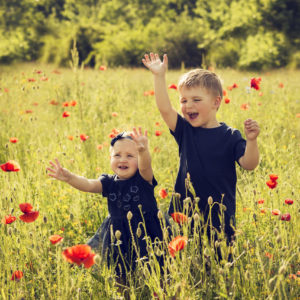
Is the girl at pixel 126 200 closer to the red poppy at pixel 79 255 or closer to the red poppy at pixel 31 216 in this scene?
the red poppy at pixel 31 216

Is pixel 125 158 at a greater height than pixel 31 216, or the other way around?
pixel 125 158

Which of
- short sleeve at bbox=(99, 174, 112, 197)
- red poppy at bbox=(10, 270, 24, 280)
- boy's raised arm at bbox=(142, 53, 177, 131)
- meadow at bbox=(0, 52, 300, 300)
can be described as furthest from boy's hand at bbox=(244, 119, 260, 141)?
red poppy at bbox=(10, 270, 24, 280)

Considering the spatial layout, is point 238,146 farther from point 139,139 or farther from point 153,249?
point 153,249

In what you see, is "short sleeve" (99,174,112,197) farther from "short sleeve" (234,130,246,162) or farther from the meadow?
"short sleeve" (234,130,246,162)

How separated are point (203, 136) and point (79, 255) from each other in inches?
41.4

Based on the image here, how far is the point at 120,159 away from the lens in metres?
1.95

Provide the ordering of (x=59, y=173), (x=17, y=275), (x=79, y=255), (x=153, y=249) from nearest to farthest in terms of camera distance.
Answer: (x=79, y=255) → (x=17, y=275) → (x=59, y=173) → (x=153, y=249)

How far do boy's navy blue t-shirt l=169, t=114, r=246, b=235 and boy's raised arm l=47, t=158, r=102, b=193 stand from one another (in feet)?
1.52

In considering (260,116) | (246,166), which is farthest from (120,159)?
(260,116)

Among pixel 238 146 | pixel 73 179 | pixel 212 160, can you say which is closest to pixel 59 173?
pixel 73 179

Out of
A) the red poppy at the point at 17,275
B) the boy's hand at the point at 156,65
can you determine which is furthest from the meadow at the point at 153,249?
the boy's hand at the point at 156,65

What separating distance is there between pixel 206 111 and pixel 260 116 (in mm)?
2152

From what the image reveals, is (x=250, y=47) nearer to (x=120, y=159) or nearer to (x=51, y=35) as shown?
(x=51, y=35)

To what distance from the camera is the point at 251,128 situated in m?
1.62
